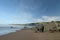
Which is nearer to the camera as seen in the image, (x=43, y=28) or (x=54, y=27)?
(x=54, y=27)

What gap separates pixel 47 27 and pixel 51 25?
0.62 metres

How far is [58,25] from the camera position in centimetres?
1620

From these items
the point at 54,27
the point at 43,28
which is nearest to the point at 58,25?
the point at 54,27

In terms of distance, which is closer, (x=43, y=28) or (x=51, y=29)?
(x=51, y=29)

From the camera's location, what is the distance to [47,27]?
16.2m

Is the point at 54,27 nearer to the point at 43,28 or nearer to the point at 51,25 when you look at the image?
the point at 51,25

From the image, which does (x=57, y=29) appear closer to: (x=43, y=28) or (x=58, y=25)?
(x=58, y=25)

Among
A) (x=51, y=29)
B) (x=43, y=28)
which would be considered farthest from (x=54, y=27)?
(x=43, y=28)

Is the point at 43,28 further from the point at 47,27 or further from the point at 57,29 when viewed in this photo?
the point at 57,29

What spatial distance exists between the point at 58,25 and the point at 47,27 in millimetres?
1541

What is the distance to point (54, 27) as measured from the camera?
1570cm

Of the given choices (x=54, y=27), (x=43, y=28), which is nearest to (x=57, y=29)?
(x=54, y=27)

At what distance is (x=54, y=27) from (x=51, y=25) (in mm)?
552

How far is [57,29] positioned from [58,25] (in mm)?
931
